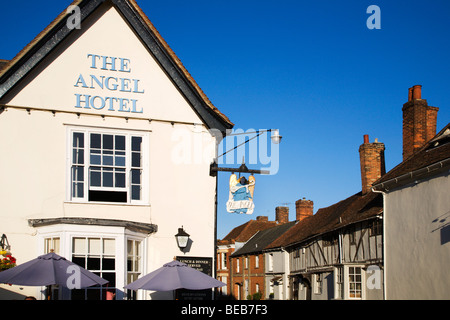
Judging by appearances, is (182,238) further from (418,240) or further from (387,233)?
(387,233)

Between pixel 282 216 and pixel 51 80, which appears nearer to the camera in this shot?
pixel 51 80

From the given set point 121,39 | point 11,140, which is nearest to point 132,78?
point 121,39

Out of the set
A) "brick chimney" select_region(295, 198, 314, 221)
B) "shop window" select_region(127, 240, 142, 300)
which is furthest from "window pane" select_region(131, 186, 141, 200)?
"brick chimney" select_region(295, 198, 314, 221)

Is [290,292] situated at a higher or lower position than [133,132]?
lower

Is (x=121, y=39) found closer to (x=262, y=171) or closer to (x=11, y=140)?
(x=11, y=140)

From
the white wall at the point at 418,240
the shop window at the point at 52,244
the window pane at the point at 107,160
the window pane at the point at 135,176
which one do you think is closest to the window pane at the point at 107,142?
the window pane at the point at 107,160

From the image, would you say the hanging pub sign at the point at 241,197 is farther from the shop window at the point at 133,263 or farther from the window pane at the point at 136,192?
the shop window at the point at 133,263

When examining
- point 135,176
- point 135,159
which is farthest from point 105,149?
point 135,176

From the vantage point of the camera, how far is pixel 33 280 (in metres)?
9.41

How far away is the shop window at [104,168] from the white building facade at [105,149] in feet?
0.08

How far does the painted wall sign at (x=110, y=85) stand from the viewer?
1280cm
